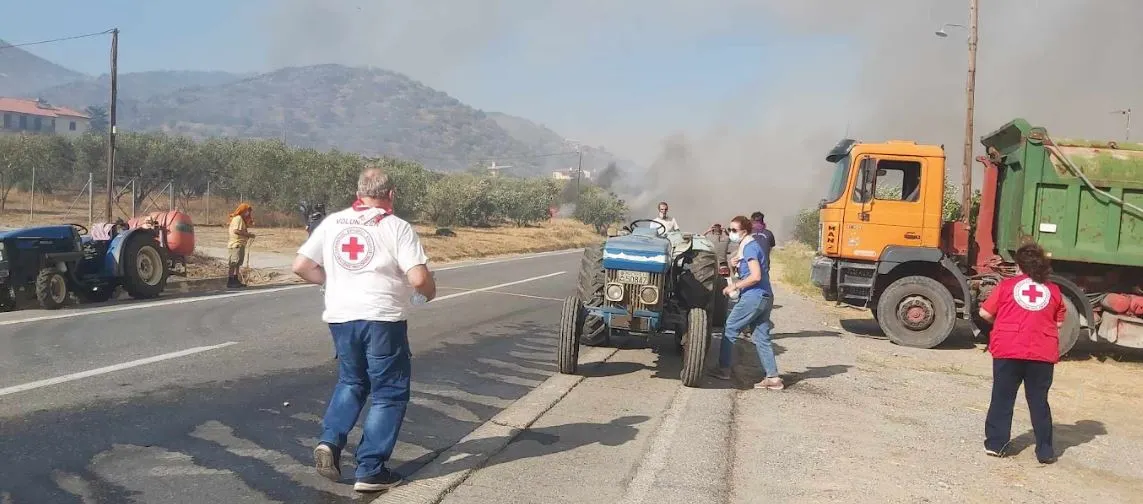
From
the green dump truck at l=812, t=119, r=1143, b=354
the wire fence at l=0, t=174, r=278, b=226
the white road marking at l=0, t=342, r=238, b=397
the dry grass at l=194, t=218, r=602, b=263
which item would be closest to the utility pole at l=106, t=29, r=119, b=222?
the dry grass at l=194, t=218, r=602, b=263

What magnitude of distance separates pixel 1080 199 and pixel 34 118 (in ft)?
586

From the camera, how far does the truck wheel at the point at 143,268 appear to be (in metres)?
13.1

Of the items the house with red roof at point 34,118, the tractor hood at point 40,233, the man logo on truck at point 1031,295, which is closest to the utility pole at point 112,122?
the tractor hood at point 40,233

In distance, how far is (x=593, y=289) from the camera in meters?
9.05

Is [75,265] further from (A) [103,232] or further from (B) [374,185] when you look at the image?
(B) [374,185]

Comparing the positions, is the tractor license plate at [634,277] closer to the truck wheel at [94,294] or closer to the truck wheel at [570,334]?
the truck wheel at [570,334]

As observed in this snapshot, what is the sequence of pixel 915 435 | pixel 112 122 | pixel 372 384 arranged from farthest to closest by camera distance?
pixel 112 122 < pixel 915 435 < pixel 372 384

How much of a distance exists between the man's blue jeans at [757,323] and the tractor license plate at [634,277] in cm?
90

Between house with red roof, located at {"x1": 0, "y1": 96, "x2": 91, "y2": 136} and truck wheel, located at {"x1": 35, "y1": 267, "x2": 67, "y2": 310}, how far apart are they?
155339 mm

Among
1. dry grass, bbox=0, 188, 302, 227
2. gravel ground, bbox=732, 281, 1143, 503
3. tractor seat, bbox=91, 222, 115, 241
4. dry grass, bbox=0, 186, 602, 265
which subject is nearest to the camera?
gravel ground, bbox=732, 281, 1143, 503

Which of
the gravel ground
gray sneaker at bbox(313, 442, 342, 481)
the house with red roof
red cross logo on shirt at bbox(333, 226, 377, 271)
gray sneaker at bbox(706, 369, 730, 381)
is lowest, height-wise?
the gravel ground

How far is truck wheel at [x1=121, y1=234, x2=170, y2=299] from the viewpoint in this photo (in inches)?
514

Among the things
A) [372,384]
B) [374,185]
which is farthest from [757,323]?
[374,185]

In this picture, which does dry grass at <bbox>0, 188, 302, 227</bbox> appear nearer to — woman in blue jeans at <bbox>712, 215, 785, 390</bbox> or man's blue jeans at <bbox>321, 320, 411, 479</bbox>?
woman in blue jeans at <bbox>712, 215, 785, 390</bbox>
